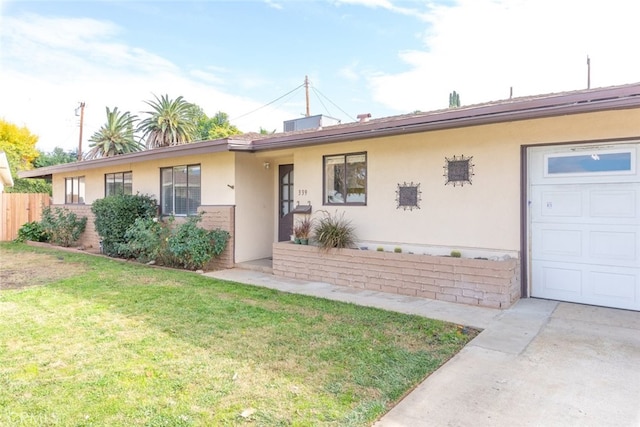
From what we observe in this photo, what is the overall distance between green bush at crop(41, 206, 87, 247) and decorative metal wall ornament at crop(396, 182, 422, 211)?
38.6 ft

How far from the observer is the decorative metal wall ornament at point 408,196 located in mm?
6996

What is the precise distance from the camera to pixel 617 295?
17.8ft

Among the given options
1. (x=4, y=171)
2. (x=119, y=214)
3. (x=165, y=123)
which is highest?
(x=165, y=123)

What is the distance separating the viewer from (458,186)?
654cm

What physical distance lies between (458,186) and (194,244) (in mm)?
5577

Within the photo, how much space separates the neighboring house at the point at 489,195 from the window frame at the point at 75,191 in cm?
926

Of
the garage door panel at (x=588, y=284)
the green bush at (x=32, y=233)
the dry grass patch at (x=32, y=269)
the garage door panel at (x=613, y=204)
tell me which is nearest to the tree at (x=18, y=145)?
the green bush at (x=32, y=233)

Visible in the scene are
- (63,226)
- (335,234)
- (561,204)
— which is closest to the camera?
(561,204)

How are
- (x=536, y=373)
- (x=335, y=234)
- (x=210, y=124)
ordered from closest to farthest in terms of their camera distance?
(x=536, y=373) → (x=335, y=234) → (x=210, y=124)

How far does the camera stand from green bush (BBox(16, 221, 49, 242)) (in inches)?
575

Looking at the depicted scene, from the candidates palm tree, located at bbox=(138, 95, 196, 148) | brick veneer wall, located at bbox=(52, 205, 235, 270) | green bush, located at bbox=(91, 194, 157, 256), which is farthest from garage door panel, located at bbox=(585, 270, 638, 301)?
palm tree, located at bbox=(138, 95, 196, 148)

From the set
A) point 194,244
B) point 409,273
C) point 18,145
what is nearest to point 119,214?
point 194,244

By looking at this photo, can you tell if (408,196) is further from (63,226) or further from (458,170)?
(63,226)

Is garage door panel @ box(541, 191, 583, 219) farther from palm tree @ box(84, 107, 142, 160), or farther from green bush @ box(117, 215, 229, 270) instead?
palm tree @ box(84, 107, 142, 160)
